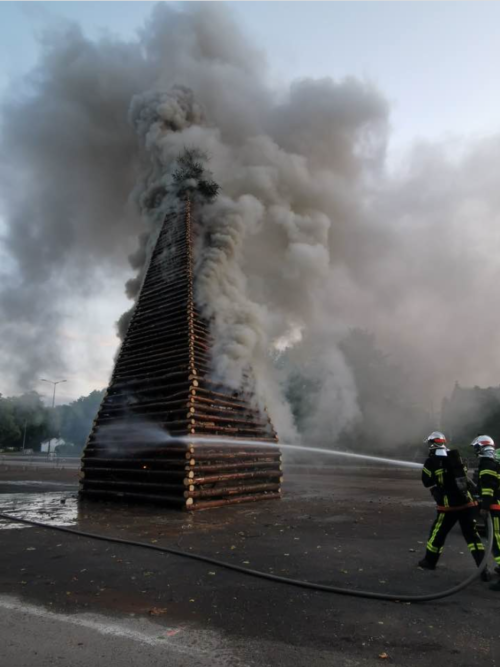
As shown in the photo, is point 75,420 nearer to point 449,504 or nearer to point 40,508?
point 40,508

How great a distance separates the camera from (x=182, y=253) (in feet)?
46.7

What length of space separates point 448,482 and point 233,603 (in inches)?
123

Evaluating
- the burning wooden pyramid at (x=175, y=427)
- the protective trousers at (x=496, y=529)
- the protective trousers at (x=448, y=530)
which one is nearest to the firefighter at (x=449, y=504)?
the protective trousers at (x=448, y=530)

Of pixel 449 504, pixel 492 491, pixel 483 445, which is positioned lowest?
pixel 449 504

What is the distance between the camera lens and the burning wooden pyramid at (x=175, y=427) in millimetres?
10211

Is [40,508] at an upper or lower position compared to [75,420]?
lower

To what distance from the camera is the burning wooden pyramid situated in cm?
1021

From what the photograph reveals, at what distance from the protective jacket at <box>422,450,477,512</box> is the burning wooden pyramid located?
5560 millimetres

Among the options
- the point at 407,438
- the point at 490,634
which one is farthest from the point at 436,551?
the point at 407,438

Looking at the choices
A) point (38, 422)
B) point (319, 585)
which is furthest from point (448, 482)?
point (38, 422)

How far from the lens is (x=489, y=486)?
523cm

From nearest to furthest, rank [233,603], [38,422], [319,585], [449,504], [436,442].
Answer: [233,603], [319,585], [449,504], [436,442], [38,422]

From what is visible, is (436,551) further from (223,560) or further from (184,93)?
(184,93)

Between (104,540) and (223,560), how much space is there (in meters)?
2.11
